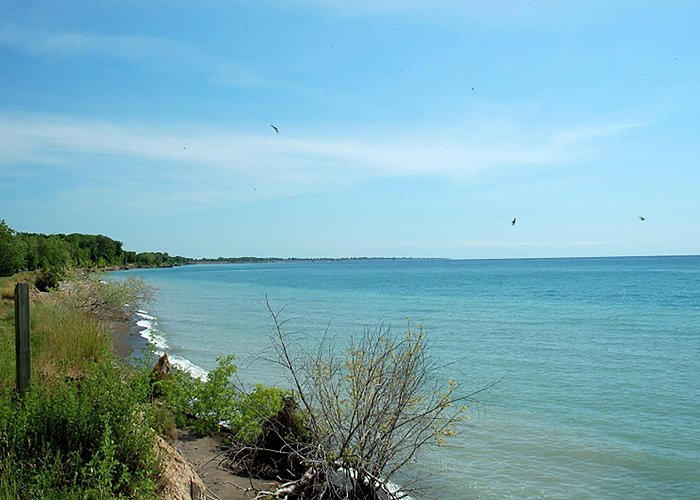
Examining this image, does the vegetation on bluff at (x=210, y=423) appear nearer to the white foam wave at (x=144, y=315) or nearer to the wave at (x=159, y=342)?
the wave at (x=159, y=342)

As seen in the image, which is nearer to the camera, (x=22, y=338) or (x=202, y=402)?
(x=22, y=338)

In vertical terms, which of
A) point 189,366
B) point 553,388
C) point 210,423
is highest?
point 210,423

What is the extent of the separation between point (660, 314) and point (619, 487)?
30.2 metres

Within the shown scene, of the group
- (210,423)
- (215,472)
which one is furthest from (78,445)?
(210,423)

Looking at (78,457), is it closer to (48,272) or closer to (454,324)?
(454,324)

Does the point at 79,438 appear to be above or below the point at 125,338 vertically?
above

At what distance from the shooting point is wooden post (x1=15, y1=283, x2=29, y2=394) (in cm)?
673

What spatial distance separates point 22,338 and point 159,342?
18.0m

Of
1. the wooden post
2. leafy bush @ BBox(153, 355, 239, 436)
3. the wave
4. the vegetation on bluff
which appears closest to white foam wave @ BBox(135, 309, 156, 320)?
the wave

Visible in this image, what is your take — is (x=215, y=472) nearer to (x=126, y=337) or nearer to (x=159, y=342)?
(x=159, y=342)

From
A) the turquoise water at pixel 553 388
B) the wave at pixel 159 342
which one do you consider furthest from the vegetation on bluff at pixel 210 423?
the wave at pixel 159 342

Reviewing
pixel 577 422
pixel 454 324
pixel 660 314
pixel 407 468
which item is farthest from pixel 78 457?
pixel 660 314

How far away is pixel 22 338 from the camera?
6.83 metres

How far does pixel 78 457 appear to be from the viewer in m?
5.15
